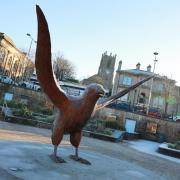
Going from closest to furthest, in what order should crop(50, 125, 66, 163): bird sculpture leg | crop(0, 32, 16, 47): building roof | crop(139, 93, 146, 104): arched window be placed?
crop(50, 125, 66, 163): bird sculpture leg < crop(0, 32, 16, 47): building roof < crop(139, 93, 146, 104): arched window

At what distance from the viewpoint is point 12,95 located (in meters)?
33.7

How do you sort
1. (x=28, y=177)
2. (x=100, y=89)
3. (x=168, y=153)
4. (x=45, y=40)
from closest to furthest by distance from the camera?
(x=28, y=177)
(x=45, y=40)
(x=100, y=89)
(x=168, y=153)

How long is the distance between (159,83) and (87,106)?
48606 millimetres

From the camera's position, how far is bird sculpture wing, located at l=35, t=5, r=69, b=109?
22.5ft

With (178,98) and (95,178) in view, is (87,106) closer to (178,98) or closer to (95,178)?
(95,178)

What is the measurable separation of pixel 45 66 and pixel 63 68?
6000 cm

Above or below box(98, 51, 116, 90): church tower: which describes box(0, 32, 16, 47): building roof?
below

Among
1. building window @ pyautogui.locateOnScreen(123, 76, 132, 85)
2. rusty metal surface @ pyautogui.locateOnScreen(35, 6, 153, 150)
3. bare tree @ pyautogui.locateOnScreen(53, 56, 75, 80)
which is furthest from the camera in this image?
bare tree @ pyautogui.locateOnScreen(53, 56, 75, 80)

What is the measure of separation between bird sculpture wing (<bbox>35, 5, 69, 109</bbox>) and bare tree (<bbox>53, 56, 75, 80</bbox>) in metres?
55.5

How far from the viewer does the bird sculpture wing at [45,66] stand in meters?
6.86

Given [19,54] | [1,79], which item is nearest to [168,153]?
[1,79]

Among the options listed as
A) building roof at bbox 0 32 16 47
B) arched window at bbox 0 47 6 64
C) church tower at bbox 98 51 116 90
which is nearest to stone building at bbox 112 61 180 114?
building roof at bbox 0 32 16 47

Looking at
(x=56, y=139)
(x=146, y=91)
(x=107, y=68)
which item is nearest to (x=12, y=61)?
(x=146, y=91)

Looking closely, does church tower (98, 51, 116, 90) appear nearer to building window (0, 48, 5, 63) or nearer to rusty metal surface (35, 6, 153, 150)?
building window (0, 48, 5, 63)
